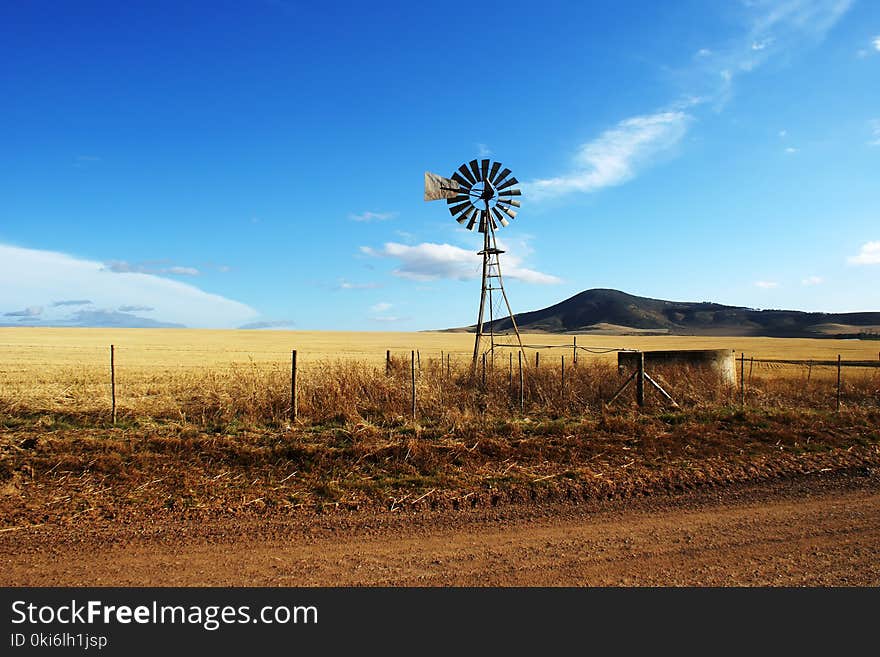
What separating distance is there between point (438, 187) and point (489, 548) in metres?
17.6

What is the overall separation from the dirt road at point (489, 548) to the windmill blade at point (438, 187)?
16.1 metres

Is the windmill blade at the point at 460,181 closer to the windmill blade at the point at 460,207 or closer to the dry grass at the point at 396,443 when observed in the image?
the windmill blade at the point at 460,207

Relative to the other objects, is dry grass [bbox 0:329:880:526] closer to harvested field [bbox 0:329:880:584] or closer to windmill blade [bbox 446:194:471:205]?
harvested field [bbox 0:329:880:584]

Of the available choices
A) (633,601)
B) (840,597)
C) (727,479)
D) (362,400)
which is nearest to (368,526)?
(633,601)

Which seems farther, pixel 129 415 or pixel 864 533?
pixel 129 415

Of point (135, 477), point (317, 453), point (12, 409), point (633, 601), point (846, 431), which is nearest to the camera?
point (633, 601)

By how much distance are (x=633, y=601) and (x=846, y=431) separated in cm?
998

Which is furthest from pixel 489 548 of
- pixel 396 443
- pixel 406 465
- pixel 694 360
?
pixel 694 360

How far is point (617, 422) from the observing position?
487 inches

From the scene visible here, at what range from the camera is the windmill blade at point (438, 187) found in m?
21.5

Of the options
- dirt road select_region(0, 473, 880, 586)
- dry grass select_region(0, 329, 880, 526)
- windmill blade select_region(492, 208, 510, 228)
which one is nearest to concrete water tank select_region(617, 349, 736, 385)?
dry grass select_region(0, 329, 880, 526)

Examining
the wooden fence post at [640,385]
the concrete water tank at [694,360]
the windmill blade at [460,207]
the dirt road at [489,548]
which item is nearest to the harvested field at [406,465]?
the dirt road at [489,548]

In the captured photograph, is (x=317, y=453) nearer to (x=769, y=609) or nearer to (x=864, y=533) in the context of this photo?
(x=769, y=609)

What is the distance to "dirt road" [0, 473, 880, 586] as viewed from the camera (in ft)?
17.2
